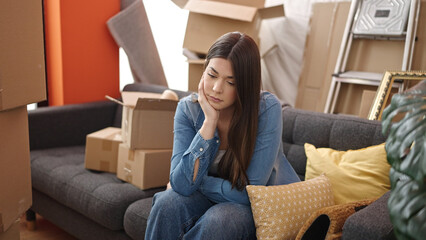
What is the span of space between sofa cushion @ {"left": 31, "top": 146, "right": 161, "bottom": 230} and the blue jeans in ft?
1.49

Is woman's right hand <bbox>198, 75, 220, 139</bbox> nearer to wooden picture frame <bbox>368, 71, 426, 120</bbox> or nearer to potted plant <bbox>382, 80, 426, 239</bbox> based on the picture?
potted plant <bbox>382, 80, 426, 239</bbox>

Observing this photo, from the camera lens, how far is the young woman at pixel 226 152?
1.21 m

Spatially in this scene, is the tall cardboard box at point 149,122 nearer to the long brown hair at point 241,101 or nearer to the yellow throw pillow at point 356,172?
the long brown hair at point 241,101

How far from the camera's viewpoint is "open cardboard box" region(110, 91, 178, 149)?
1780 millimetres

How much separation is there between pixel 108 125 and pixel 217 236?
1.73 m

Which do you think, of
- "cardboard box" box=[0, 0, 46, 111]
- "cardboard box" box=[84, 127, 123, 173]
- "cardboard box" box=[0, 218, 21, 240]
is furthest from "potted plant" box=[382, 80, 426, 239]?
"cardboard box" box=[84, 127, 123, 173]

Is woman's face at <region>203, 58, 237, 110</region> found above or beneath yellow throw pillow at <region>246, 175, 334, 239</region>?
above

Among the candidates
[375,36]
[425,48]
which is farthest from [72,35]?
[425,48]

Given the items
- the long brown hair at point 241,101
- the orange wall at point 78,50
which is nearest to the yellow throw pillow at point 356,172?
the long brown hair at point 241,101

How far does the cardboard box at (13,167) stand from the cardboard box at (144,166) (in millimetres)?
516

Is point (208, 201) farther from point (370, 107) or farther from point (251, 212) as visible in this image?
point (370, 107)

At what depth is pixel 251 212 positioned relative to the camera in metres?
1.21

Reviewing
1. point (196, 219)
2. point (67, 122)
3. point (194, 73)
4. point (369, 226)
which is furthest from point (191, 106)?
point (67, 122)

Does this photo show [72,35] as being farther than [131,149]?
Yes
